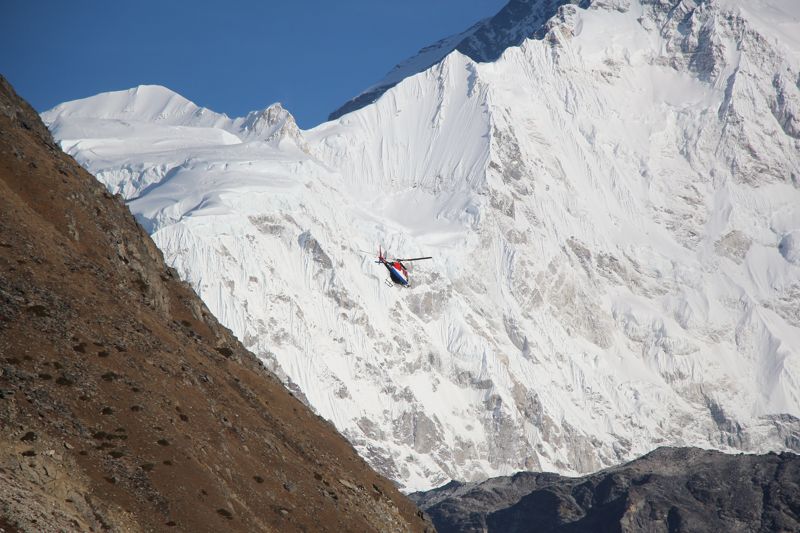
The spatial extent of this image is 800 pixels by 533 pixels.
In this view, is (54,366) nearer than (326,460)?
Yes

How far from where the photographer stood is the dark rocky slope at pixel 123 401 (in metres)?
69.2

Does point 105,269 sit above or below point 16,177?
below

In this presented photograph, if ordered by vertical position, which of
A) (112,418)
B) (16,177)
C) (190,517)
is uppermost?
(16,177)

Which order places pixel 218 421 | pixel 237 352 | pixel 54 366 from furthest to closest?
pixel 237 352 < pixel 218 421 < pixel 54 366

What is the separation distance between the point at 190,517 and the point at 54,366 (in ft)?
36.3

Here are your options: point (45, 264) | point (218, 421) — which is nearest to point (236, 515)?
point (218, 421)

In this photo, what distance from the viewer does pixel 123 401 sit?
7756 centimetres

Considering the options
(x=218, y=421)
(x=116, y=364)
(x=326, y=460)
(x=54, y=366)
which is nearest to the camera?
(x=54, y=366)

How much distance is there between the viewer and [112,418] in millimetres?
75188

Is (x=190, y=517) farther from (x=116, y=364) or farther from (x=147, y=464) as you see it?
(x=116, y=364)

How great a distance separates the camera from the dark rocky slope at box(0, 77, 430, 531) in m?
69.2

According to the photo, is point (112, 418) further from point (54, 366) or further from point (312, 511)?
point (312, 511)

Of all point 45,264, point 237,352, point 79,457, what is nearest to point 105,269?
point 45,264

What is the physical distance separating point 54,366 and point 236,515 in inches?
516
